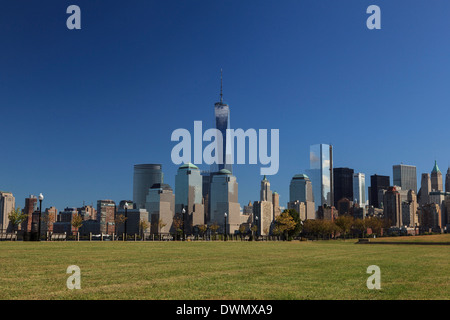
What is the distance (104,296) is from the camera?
11.3m

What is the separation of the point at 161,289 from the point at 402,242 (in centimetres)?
7944

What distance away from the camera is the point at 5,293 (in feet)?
37.7

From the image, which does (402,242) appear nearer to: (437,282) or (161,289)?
(437,282)

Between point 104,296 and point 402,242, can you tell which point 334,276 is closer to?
point 104,296
